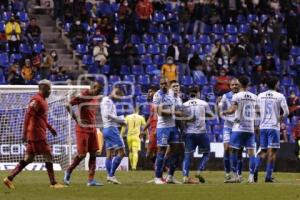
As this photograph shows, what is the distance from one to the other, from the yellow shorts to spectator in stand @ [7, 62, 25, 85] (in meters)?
4.97

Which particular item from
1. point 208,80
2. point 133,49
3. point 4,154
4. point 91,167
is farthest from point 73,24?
point 91,167

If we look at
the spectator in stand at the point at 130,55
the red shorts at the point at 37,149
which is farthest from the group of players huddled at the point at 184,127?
the spectator in stand at the point at 130,55

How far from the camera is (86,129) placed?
22938 millimetres

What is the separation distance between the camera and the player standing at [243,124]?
2466cm

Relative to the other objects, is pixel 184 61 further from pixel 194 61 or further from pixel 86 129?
pixel 86 129

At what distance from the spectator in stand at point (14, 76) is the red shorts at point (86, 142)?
45.1 ft

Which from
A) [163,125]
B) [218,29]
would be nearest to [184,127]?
[163,125]

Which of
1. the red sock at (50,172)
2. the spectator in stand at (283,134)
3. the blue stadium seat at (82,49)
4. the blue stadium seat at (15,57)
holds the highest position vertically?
the blue stadium seat at (82,49)

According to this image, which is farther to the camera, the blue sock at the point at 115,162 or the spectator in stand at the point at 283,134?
the spectator in stand at the point at 283,134

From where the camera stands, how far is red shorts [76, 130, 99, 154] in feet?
75.0

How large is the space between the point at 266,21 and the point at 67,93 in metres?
14.9

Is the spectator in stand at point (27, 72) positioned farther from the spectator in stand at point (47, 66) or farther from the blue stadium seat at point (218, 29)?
the blue stadium seat at point (218, 29)

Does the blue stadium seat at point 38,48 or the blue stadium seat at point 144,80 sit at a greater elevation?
the blue stadium seat at point 38,48

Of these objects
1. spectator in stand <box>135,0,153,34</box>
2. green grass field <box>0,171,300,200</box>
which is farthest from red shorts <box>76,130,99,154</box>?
spectator in stand <box>135,0,153,34</box>
